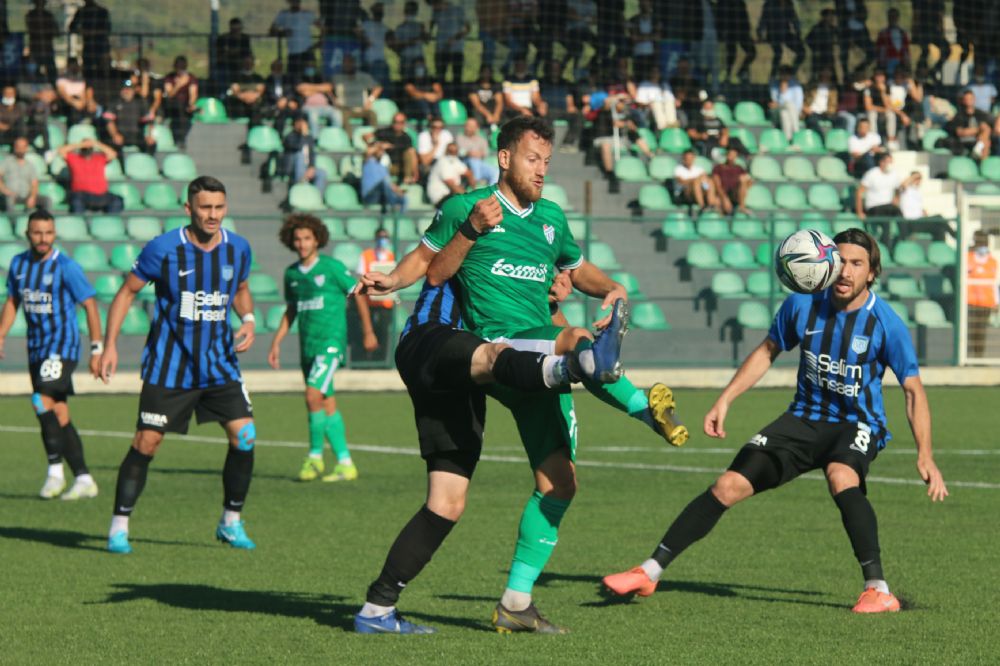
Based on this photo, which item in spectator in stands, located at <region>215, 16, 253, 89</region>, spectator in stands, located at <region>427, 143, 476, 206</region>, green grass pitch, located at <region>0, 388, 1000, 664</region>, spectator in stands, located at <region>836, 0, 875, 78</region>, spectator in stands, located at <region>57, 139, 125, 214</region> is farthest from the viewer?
spectator in stands, located at <region>836, 0, 875, 78</region>

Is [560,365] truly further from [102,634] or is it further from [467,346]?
[102,634]

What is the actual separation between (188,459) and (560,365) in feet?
30.7

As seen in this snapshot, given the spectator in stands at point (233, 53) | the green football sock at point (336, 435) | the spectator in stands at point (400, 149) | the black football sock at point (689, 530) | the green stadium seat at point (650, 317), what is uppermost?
the spectator in stands at point (233, 53)

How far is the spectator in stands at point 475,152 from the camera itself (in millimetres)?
24250

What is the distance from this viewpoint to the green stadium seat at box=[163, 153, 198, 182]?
24516mm

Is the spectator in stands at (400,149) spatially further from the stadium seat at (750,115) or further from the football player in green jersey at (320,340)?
the football player in green jersey at (320,340)

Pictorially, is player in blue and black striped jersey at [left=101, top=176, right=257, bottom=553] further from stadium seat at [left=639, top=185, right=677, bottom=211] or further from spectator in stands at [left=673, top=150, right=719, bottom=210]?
stadium seat at [left=639, top=185, right=677, bottom=211]

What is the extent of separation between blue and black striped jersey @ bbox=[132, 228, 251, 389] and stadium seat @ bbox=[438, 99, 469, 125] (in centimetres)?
1814

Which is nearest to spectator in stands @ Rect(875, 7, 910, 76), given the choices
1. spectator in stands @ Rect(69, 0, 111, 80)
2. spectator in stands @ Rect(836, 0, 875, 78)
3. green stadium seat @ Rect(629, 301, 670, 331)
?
spectator in stands @ Rect(836, 0, 875, 78)

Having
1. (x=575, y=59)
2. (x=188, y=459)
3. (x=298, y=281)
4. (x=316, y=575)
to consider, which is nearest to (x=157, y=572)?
(x=316, y=575)

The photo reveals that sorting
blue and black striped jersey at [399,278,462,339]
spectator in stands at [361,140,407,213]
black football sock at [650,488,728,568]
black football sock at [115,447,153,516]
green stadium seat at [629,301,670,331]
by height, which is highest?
blue and black striped jersey at [399,278,462,339]

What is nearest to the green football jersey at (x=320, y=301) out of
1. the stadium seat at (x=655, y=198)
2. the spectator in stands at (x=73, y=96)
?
the stadium seat at (x=655, y=198)

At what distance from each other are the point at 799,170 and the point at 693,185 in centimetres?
292

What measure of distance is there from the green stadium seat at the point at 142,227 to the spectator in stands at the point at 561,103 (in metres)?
7.09
